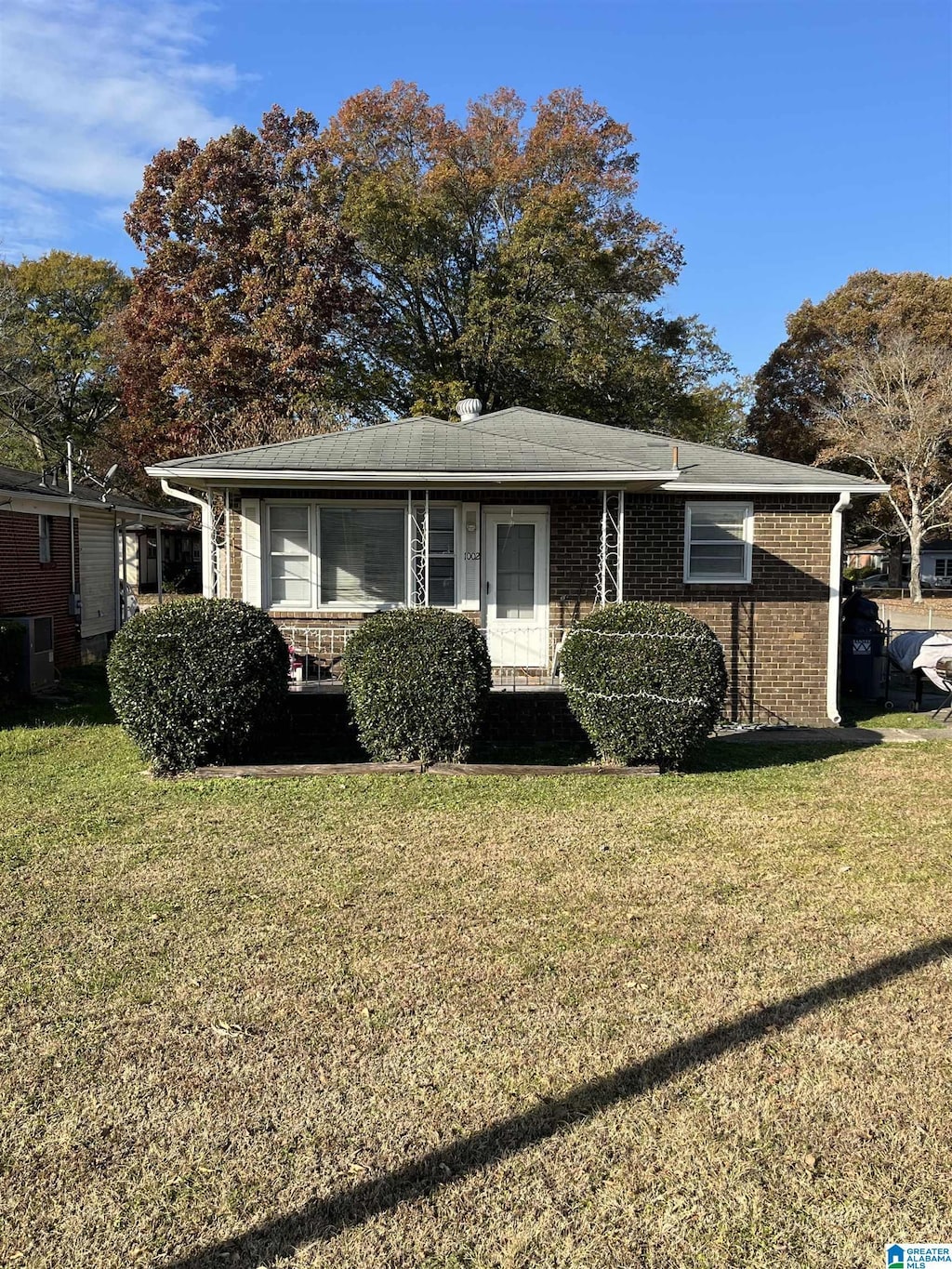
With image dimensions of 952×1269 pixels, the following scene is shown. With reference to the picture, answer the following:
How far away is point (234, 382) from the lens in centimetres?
2483

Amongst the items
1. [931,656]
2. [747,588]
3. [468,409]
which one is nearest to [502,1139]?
[747,588]

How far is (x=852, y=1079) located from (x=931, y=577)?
56433 millimetres

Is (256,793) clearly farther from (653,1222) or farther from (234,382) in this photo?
(234,382)

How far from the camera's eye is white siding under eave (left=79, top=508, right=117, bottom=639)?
17.5 m

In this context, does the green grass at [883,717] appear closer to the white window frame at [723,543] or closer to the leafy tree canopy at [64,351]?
the white window frame at [723,543]

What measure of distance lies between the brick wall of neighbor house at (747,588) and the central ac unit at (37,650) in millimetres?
3314

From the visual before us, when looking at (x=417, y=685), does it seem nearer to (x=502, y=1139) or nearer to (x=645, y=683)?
(x=645, y=683)

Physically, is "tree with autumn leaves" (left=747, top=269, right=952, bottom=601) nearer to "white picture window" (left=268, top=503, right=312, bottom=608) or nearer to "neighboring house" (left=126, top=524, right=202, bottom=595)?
"neighboring house" (left=126, top=524, right=202, bottom=595)

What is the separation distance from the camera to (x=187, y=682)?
7.83m

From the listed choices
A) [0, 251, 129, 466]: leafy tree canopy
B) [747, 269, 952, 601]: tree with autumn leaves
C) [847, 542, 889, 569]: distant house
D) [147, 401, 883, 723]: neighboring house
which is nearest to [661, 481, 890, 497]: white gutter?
[147, 401, 883, 723]: neighboring house

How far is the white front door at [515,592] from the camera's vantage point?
11.4m

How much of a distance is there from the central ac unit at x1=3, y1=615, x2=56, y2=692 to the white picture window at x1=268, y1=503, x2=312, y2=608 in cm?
358

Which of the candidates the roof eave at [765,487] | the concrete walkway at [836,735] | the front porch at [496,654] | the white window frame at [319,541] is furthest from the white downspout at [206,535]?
the concrete walkway at [836,735]

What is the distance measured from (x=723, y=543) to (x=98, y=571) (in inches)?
518
